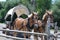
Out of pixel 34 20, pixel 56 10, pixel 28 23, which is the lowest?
pixel 28 23

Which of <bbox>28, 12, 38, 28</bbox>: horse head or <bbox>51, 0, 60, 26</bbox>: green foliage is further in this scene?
<bbox>51, 0, 60, 26</bbox>: green foliage

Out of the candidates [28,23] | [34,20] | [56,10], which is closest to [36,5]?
[56,10]

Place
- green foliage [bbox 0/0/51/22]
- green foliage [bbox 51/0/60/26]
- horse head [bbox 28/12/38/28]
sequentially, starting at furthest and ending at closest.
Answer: green foliage [bbox 0/0/51/22]
green foliage [bbox 51/0/60/26]
horse head [bbox 28/12/38/28]

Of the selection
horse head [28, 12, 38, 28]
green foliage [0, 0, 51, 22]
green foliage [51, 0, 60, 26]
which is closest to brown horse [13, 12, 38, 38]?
horse head [28, 12, 38, 28]

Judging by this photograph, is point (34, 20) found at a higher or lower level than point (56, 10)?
lower

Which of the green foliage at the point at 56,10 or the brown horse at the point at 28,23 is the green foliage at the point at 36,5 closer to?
the green foliage at the point at 56,10

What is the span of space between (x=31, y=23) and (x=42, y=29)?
1.77 ft

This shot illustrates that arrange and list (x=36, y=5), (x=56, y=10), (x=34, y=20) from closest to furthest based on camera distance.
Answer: (x=34, y=20)
(x=56, y=10)
(x=36, y=5)

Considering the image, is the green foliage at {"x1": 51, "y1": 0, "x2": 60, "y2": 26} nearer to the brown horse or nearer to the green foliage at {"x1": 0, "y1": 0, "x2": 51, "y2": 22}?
the green foliage at {"x1": 0, "y1": 0, "x2": 51, "y2": 22}

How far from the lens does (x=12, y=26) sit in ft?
38.7

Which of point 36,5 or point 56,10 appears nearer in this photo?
point 56,10

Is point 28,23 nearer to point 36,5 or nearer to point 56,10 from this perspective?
point 56,10

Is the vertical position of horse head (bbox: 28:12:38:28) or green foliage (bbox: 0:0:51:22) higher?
green foliage (bbox: 0:0:51:22)

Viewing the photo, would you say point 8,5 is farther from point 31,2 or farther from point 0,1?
point 0,1
